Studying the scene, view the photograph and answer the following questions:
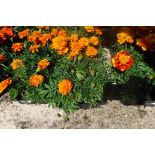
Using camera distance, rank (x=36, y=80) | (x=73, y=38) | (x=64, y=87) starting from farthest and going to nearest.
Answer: (x=73, y=38) → (x=36, y=80) → (x=64, y=87)

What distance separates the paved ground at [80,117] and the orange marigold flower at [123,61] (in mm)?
545

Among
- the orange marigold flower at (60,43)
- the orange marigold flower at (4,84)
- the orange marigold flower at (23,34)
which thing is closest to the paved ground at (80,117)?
the orange marigold flower at (4,84)

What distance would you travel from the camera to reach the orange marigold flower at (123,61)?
13.9ft

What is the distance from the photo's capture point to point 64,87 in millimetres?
4152

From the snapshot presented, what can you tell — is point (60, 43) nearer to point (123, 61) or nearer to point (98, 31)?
point (98, 31)

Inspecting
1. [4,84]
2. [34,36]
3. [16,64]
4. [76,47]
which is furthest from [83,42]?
[4,84]

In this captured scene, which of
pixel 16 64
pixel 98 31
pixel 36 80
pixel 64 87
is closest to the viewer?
pixel 64 87

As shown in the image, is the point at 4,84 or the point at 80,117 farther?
the point at 80,117

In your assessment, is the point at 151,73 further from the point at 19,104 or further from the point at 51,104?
the point at 19,104

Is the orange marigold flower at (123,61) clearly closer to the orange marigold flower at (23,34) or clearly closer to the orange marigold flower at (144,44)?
the orange marigold flower at (144,44)

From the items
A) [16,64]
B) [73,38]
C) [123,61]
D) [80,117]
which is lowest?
[80,117]

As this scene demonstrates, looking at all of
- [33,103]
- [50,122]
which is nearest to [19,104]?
[33,103]

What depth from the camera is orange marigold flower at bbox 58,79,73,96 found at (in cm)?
416

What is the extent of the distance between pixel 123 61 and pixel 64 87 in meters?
0.77
